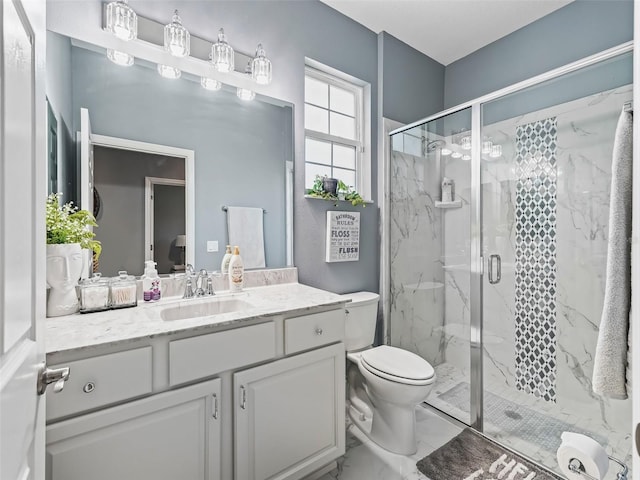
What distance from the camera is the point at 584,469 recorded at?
1012mm

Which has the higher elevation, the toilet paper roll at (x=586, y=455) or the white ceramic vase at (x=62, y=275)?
the white ceramic vase at (x=62, y=275)

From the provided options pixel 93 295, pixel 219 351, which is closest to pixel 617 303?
pixel 219 351

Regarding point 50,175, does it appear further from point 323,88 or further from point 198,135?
point 323,88

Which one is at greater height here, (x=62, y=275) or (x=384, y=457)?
(x=62, y=275)

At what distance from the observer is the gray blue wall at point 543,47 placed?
196 centimetres

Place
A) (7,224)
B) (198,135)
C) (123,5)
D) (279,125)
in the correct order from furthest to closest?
(279,125), (198,135), (123,5), (7,224)

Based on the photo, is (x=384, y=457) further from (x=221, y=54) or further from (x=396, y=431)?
(x=221, y=54)

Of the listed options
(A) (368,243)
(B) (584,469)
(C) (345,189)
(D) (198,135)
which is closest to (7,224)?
(D) (198,135)

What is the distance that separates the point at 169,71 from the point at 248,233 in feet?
3.00

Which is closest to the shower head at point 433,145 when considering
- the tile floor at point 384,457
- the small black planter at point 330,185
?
the small black planter at point 330,185

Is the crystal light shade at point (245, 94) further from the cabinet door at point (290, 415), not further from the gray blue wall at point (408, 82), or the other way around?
the cabinet door at point (290, 415)

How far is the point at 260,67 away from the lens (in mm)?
1820

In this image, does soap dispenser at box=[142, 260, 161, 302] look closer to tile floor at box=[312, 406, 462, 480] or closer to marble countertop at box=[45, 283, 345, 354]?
marble countertop at box=[45, 283, 345, 354]

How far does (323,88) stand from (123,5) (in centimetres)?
127
